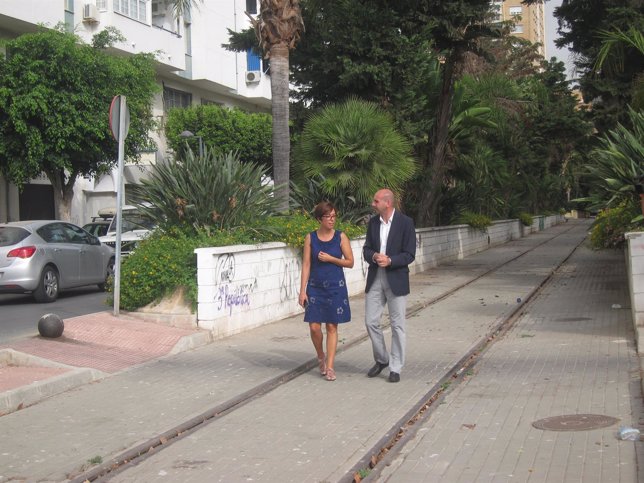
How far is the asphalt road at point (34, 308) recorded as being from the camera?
12295 mm

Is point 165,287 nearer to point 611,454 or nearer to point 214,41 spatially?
point 611,454

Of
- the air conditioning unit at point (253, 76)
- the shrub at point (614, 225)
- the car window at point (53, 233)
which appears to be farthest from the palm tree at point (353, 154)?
the air conditioning unit at point (253, 76)

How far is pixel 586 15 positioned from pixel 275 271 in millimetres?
17590

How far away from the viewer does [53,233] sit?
53.3 ft

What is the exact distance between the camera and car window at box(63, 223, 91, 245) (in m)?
16.7

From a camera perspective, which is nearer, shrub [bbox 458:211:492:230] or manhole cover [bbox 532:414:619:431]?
manhole cover [bbox 532:414:619:431]

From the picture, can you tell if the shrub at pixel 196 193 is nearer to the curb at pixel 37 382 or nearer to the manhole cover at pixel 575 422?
the curb at pixel 37 382

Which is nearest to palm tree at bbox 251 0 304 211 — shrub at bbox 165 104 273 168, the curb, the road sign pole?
the road sign pole

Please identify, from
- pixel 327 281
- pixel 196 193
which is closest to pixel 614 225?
pixel 196 193

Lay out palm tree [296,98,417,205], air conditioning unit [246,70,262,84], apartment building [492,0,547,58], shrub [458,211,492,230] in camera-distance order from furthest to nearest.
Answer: apartment building [492,0,547,58] < air conditioning unit [246,70,262,84] < shrub [458,211,492,230] < palm tree [296,98,417,205]

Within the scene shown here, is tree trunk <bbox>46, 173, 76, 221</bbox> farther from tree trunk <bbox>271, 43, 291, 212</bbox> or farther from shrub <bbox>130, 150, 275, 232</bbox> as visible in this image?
shrub <bbox>130, 150, 275, 232</bbox>

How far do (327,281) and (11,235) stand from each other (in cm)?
919

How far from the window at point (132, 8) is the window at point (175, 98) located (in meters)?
4.87

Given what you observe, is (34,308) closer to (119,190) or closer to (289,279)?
(289,279)
